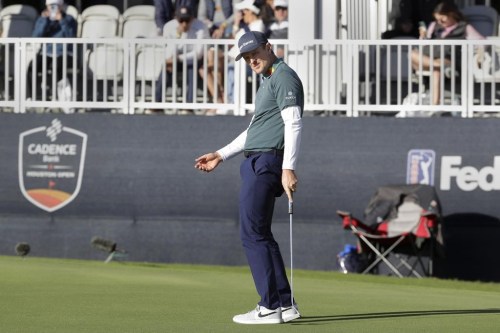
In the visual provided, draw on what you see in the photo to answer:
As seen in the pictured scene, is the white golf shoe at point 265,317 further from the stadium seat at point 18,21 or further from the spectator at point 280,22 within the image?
the stadium seat at point 18,21

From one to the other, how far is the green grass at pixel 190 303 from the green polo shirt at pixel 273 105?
3.72ft

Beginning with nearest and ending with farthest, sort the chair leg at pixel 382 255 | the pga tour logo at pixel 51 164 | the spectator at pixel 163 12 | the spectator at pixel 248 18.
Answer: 1. the chair leg at pixel 382 255
2. the pga tour logo at pixel 51 164
3. the spectator at pixel 248 18
4. the spectator at pixel 163 12

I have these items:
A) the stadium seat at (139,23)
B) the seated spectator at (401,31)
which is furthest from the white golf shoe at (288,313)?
the stadium seat at (139,23)

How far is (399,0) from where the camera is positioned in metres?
19.7

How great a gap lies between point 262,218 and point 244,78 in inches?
324

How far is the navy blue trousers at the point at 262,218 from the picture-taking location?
9.37 meters

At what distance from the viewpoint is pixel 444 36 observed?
692 inches

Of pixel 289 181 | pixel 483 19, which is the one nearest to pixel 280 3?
pixel 483 19

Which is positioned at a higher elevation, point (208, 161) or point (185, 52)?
point (185, 52)

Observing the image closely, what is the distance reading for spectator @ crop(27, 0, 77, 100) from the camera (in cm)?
1798

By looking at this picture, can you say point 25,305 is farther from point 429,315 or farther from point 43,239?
point 43,239

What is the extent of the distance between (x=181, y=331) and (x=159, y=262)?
27.6ft

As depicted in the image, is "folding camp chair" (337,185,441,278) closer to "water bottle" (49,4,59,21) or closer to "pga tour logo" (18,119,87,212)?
"pga tour logo" (18,119,87,212)

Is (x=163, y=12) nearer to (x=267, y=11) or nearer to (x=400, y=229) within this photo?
(x=267, y=11)
